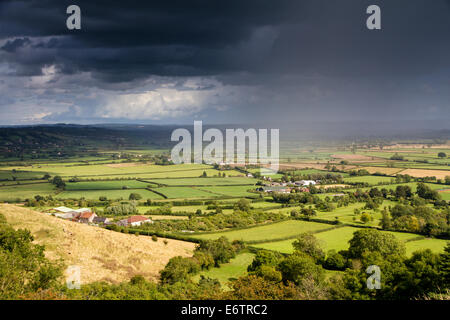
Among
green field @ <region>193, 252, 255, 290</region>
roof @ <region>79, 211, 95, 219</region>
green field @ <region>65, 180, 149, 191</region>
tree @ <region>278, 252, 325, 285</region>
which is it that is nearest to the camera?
tree @ <region>278, 252, 325, 285</region>

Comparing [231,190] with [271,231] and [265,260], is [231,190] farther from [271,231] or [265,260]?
[265,260]

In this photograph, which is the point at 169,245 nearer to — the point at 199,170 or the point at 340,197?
the point at 340,197

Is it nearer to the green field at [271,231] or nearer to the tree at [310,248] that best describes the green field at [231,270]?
the tree at [310,248]

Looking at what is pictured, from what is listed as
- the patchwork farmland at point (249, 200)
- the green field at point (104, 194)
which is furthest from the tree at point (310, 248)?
the green field at point (104, 194)

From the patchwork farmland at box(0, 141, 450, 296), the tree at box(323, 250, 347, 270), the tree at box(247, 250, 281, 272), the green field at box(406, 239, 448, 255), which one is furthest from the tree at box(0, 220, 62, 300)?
the green field at box(406, 239, 448, 255)

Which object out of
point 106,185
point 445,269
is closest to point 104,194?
point 106,185

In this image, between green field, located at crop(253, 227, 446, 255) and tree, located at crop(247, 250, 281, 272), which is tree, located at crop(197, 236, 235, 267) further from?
green field, located at crop(253, 227, 446, 255)
